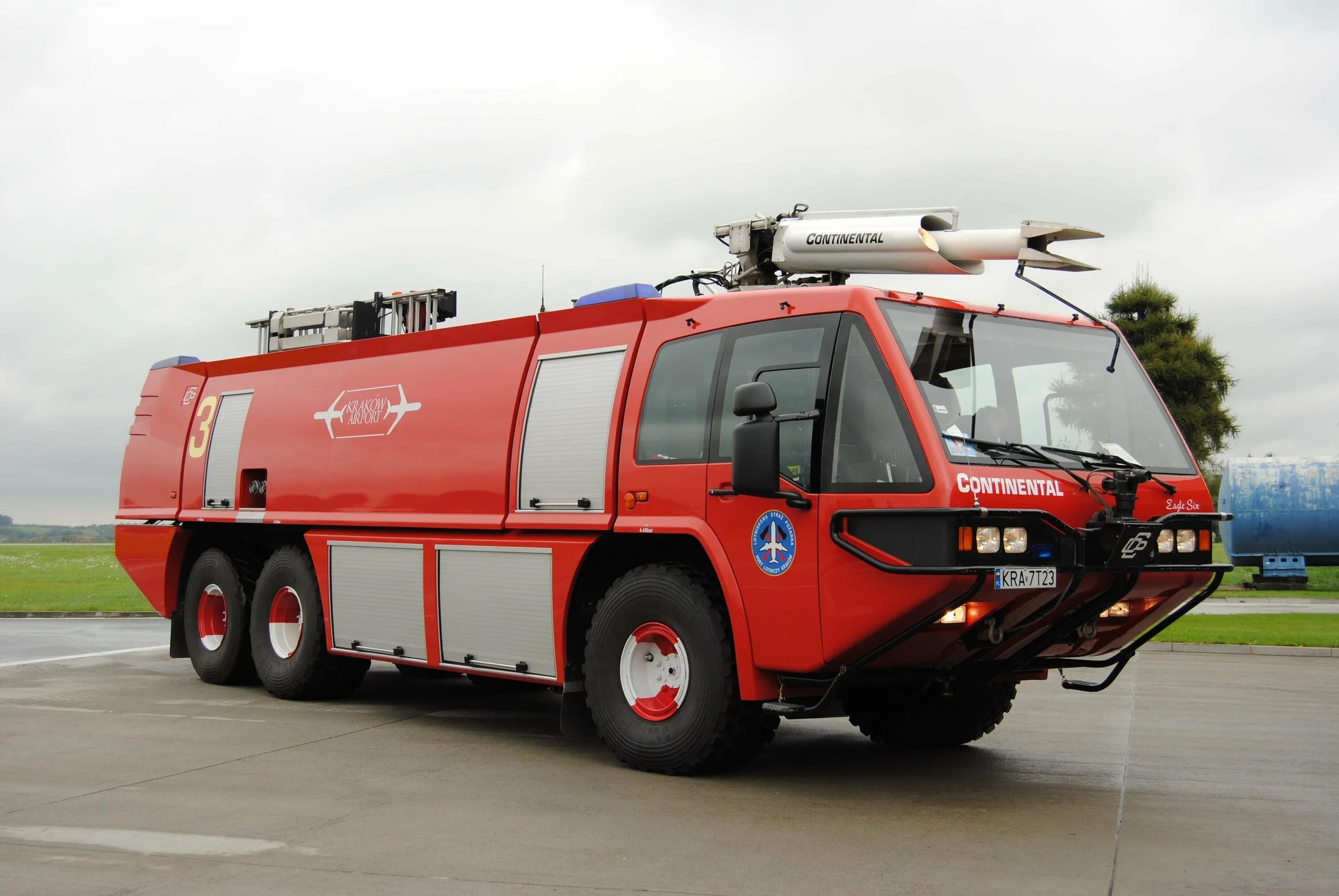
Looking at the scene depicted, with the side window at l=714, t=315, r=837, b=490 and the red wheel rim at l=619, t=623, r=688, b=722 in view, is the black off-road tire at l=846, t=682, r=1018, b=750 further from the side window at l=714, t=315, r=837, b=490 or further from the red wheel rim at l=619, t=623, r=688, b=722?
the side window at l=714, t=315, r=837, b=490

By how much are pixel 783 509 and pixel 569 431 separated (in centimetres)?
205

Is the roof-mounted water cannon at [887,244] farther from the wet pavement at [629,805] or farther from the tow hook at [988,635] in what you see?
the wet pavement at [629,805]

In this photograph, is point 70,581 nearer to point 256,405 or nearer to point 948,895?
point 256,405

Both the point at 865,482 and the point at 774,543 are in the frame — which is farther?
the point at 774,543

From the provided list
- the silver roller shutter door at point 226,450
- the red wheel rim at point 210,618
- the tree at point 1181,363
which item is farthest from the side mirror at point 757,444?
the tree at point 1181,363

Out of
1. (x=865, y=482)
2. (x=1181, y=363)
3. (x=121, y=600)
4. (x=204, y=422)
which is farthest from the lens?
(x=1181, y=363)

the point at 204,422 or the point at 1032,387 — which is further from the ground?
the point at 204,422

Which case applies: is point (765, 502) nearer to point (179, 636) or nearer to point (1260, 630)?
point (179, 636)

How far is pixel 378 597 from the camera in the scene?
974 cm

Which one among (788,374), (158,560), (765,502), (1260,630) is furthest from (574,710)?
(1260,630)

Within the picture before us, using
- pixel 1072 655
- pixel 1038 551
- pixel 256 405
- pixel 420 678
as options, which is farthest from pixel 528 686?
pixel 1038 551

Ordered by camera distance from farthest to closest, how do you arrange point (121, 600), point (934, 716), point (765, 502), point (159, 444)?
point (121, 600)
point (159, 444)
point (934, 716)
point (765, 502)

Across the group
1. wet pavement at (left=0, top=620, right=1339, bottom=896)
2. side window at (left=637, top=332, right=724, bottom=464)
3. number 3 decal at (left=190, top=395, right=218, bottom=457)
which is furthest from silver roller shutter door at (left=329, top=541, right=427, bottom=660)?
number 3 decal at (left=190, top=395, right=218, bottom=457)

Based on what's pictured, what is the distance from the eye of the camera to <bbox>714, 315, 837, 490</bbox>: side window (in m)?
6.75
